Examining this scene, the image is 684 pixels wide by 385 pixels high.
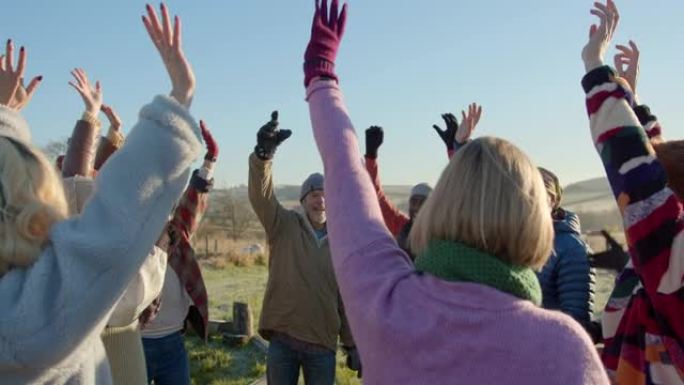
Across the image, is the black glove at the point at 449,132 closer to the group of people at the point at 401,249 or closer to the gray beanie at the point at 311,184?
the gray beanie at the point at 311,184

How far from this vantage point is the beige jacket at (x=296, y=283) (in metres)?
4.32

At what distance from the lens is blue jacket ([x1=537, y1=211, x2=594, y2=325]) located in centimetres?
318

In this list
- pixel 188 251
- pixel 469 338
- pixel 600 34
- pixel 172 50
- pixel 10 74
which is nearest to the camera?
pixel 469 338

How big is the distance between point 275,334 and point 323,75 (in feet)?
9.49

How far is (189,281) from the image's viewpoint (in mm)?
3934

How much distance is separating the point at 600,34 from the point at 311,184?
2961mm

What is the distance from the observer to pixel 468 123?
3668mm

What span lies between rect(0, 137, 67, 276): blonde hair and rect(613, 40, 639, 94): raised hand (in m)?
2.27

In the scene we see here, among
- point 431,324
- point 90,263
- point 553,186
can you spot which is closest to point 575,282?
point 553,186

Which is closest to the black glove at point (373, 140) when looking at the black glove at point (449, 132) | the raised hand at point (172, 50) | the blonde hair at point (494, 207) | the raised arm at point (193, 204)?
the black glove at point (449, 132)

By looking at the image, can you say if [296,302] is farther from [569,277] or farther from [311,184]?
[569,277]

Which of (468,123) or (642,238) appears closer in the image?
(642,238)

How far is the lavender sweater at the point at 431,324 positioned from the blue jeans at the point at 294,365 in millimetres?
2933

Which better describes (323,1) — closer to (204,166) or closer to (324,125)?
(324,125)
